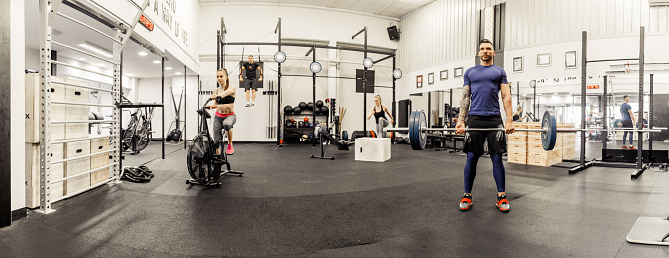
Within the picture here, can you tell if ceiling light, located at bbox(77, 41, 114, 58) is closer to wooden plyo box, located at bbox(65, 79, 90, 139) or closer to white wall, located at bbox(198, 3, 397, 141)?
white wall, located at bbox(198, 3, 397, 141)

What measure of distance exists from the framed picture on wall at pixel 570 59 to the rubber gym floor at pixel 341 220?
3118 mm

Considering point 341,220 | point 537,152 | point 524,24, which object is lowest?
point 341,220

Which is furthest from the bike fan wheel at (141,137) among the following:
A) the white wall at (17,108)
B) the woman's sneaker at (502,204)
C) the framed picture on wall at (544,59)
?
the framed picture on wall at (544,59)

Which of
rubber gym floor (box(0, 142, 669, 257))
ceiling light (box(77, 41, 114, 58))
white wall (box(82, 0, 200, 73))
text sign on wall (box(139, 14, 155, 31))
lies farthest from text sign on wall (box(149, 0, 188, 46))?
rubber gym floor (box(0, 142, 669, 257))

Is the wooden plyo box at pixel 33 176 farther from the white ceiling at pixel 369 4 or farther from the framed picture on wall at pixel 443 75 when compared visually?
the framed picture on wall at pixel 443 75

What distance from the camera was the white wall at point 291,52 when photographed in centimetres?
919

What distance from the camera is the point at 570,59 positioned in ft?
→ 19.5

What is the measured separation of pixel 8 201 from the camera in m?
1.96

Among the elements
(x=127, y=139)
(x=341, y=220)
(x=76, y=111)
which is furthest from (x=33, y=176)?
(x=127, y=139)

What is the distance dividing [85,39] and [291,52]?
210 inches

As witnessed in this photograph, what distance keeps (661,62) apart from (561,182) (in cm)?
384

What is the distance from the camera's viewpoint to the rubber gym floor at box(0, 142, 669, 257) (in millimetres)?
1615

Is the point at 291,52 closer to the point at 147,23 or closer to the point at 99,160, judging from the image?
the point at 147,23

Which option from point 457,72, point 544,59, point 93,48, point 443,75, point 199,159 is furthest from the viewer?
point 443,75
